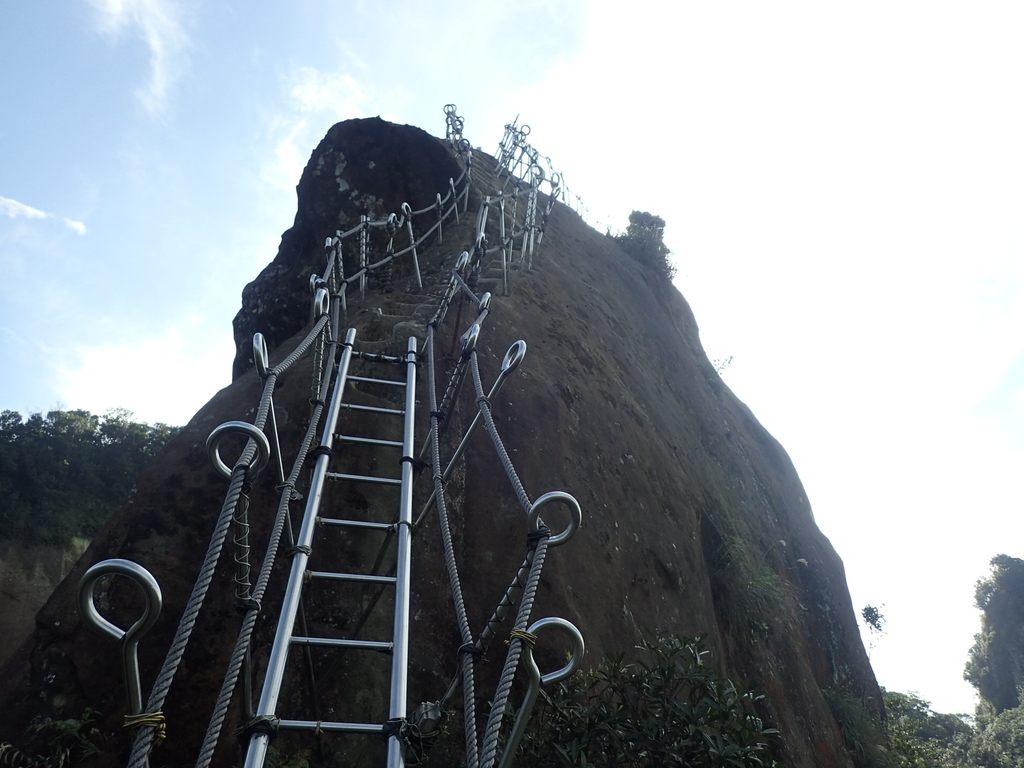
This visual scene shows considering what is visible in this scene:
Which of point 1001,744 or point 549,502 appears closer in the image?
point 549,502

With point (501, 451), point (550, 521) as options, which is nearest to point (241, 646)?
point (501, 451)

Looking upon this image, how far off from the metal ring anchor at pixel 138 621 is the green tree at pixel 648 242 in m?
12.4

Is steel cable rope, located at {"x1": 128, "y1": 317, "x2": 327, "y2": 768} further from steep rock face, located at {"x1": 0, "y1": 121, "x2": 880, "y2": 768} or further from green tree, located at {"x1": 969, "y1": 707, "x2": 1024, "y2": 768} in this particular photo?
green tree, located at {"x1": 969, "y1": 707, "x2": 1024, "y2": 768}

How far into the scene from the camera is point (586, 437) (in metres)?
4.90

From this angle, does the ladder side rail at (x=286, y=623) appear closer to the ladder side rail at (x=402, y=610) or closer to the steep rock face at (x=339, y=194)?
the ladder side rail at (x=402, y=610)

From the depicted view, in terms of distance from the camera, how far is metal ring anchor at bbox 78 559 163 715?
4.48ft

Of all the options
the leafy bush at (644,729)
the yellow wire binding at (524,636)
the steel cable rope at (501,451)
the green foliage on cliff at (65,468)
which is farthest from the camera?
the green foliage on cliff at (65,468)

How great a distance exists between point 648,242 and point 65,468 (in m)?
16.4

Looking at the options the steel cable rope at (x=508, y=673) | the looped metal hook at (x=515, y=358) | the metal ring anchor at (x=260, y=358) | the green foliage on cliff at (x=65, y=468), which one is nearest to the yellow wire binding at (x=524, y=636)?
A: the steel cable rope at (x=508, y=673)

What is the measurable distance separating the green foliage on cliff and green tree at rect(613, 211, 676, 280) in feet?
42.9

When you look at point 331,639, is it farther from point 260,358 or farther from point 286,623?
point 260,358

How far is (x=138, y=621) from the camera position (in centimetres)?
137

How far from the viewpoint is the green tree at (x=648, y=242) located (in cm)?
1329

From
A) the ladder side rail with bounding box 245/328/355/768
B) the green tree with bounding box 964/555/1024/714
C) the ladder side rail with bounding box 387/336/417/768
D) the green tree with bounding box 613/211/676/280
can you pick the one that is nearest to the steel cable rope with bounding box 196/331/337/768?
the ladder side rail with bounding box 245/328/355/768
